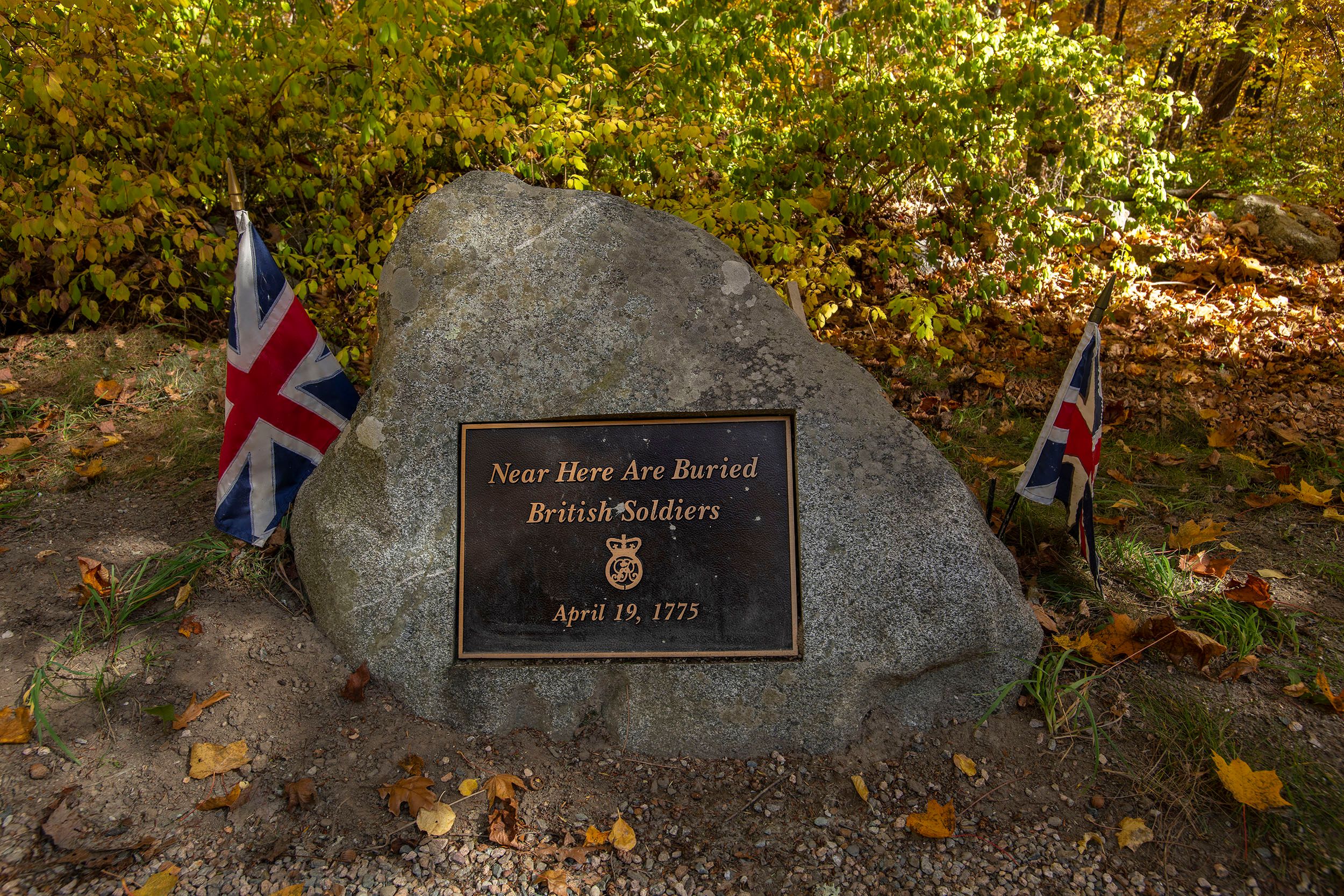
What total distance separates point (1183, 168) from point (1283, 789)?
700 centimetres

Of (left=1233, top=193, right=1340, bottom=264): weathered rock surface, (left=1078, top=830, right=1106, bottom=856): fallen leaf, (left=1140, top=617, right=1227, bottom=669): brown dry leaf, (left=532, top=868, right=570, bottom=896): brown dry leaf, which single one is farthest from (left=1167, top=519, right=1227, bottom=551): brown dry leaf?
(left=1233, top=193, right=1340, bottom=264): weathered rock surface

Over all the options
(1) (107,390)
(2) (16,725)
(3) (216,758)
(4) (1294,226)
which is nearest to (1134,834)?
(3) (216,758)

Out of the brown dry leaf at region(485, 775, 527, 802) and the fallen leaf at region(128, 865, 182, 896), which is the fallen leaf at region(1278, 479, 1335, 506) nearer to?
the brown dry leaf at region(485, 775, 527, 802)

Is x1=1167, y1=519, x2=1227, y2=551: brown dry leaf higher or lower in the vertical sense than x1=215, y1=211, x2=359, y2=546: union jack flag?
lower

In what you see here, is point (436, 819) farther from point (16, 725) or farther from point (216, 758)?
point (16, 725)

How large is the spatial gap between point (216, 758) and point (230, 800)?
0.55ft

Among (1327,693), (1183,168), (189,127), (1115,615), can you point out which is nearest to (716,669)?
(1115,615)

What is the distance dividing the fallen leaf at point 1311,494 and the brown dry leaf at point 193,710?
14.7 feet

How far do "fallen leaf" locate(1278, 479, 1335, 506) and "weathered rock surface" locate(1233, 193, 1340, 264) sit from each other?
390cm

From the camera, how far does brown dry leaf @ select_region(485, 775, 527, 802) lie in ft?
7.84

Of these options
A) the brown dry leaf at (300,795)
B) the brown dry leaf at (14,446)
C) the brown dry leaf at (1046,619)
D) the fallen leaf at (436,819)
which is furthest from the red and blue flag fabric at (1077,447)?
the brown dry leaf at (14,446)

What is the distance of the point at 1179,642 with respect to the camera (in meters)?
2.74

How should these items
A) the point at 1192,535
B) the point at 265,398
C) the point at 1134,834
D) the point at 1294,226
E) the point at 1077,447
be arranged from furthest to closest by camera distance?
the point at 1294,226, the point at 1192,535, the point at 265,398, the point at 1077,447, the point at 1134,834

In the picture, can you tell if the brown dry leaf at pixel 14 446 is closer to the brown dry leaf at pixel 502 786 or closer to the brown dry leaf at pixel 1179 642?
the brown dry leaf at pixel 502 786
